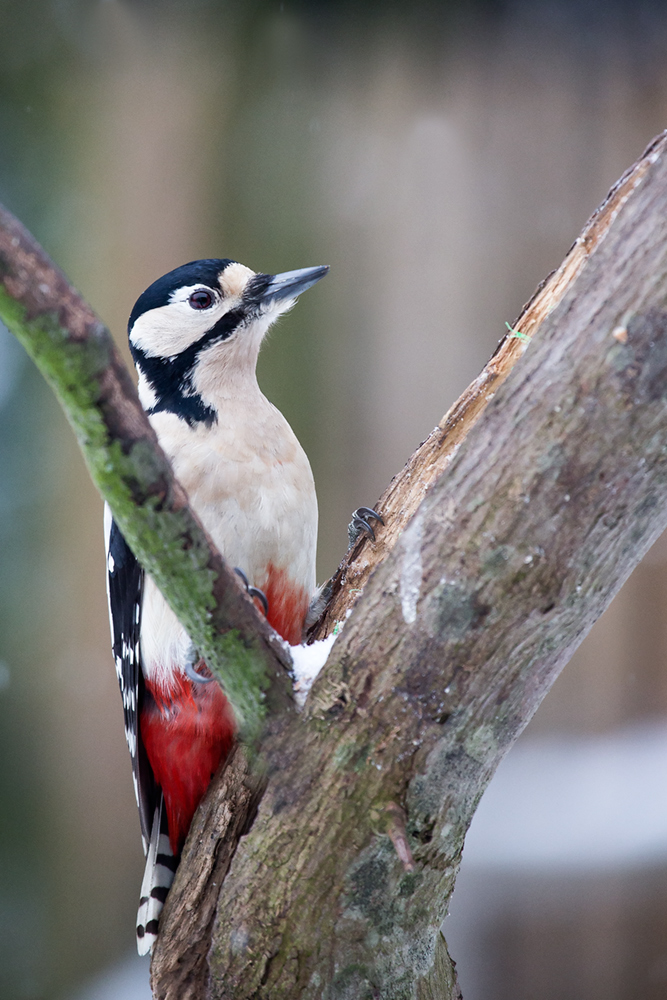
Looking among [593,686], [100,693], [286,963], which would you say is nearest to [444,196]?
[593,686]

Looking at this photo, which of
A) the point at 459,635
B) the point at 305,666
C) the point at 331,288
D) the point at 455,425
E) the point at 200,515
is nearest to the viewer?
the point at 459,635

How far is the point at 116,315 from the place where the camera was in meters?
2.04

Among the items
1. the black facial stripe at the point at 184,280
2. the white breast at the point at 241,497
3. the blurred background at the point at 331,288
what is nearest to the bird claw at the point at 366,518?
the white breast at the point at 241,497

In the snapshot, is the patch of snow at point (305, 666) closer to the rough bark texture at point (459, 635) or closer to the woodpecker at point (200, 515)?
the rough bark texture at point (459, 635)

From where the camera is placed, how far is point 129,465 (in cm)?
67

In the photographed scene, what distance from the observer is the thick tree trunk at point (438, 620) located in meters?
0.72

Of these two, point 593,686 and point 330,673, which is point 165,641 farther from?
point 593,686

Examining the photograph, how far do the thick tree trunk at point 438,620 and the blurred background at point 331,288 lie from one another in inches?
45.0

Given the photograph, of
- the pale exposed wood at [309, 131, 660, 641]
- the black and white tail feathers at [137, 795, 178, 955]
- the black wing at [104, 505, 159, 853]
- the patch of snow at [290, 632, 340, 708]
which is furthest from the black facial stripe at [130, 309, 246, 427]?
the black and white tail feathers at [137, 795, 178, 955]

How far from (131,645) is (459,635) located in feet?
2.18

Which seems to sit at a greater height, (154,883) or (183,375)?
(183,375)

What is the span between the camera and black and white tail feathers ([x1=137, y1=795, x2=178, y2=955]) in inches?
45.0

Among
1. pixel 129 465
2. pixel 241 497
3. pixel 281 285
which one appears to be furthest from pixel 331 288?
pixel 129 465

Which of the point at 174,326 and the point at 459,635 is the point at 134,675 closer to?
the point at 174,326
